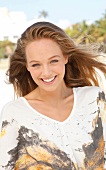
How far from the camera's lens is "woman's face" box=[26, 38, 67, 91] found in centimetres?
253

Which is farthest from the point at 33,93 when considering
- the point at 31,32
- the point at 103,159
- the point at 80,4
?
the point at 80,4

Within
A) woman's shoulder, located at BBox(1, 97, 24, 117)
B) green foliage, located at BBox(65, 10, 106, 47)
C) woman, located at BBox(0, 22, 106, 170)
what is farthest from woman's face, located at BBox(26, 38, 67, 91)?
green foliage, located at BBox(65, 10, 106, 47)

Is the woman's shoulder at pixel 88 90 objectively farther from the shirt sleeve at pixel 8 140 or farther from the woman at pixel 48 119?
the shirt sleeve at pixel 8 140

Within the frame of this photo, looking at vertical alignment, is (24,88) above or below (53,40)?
below

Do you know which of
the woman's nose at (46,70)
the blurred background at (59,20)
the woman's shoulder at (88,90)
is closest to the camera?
the woman's nose at (46,70)

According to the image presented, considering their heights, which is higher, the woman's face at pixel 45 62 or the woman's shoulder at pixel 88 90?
the woman's face at pixel 45 62

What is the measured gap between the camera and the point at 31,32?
260 centimetres

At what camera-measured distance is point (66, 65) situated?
2.93 metres

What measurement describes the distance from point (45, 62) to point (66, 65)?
16.4 inches

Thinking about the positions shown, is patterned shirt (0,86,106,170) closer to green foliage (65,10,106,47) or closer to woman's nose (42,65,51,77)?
woman's nose (42,65,51,77)

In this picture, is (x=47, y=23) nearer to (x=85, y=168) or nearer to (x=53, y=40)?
(x=53, y=40)

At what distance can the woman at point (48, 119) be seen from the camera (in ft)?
Answer: 8.36

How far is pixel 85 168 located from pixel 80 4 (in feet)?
267

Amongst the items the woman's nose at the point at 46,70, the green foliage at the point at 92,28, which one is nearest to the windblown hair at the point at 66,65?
the woman's nose at the point at 46,70
